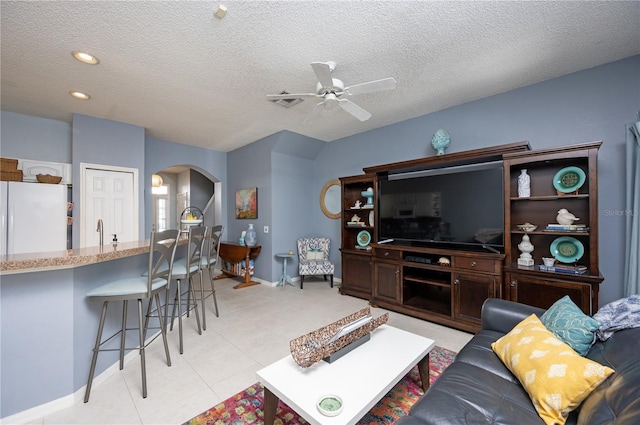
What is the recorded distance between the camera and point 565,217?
243cm

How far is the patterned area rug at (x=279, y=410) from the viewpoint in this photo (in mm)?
1539

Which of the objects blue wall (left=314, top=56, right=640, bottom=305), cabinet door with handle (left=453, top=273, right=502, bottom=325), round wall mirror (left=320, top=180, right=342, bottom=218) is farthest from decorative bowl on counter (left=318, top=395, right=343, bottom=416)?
round wall mirror (left=320, top=180, right=342, bottom=218)

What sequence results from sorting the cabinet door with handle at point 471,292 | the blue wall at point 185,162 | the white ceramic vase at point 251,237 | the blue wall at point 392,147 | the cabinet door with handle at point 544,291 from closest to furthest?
the cabinet door with handle at point 544,291 → the blue wall at point 392,147 → the cabinet door with handle at point 471,292 → the blue wall at point 185,162 → the white ceramic vase at point 251,237

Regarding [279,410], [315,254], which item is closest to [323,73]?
[279,410]

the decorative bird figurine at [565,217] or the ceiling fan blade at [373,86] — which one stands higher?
the ceiling fan blade at [373,86]

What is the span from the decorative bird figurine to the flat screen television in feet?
1.49

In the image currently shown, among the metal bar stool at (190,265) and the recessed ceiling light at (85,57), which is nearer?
the recessed ceiling light at (85,57)

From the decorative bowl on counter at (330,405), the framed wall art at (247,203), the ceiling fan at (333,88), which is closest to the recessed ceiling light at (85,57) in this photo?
the ceiling fan at (333,88)

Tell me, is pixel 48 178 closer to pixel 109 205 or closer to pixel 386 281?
pixel 109 205

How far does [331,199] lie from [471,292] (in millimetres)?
2810

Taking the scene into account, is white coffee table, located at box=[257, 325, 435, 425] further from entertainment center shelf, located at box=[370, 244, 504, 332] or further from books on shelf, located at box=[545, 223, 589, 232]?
books on shelf, located at box=[545, 223, 589, 232]

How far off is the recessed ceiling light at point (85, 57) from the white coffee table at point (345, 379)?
293 cm

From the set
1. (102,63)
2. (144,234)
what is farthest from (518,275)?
(144,234)

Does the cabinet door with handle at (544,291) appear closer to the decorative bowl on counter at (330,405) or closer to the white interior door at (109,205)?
the decorative bowl on counter at (330,405)
